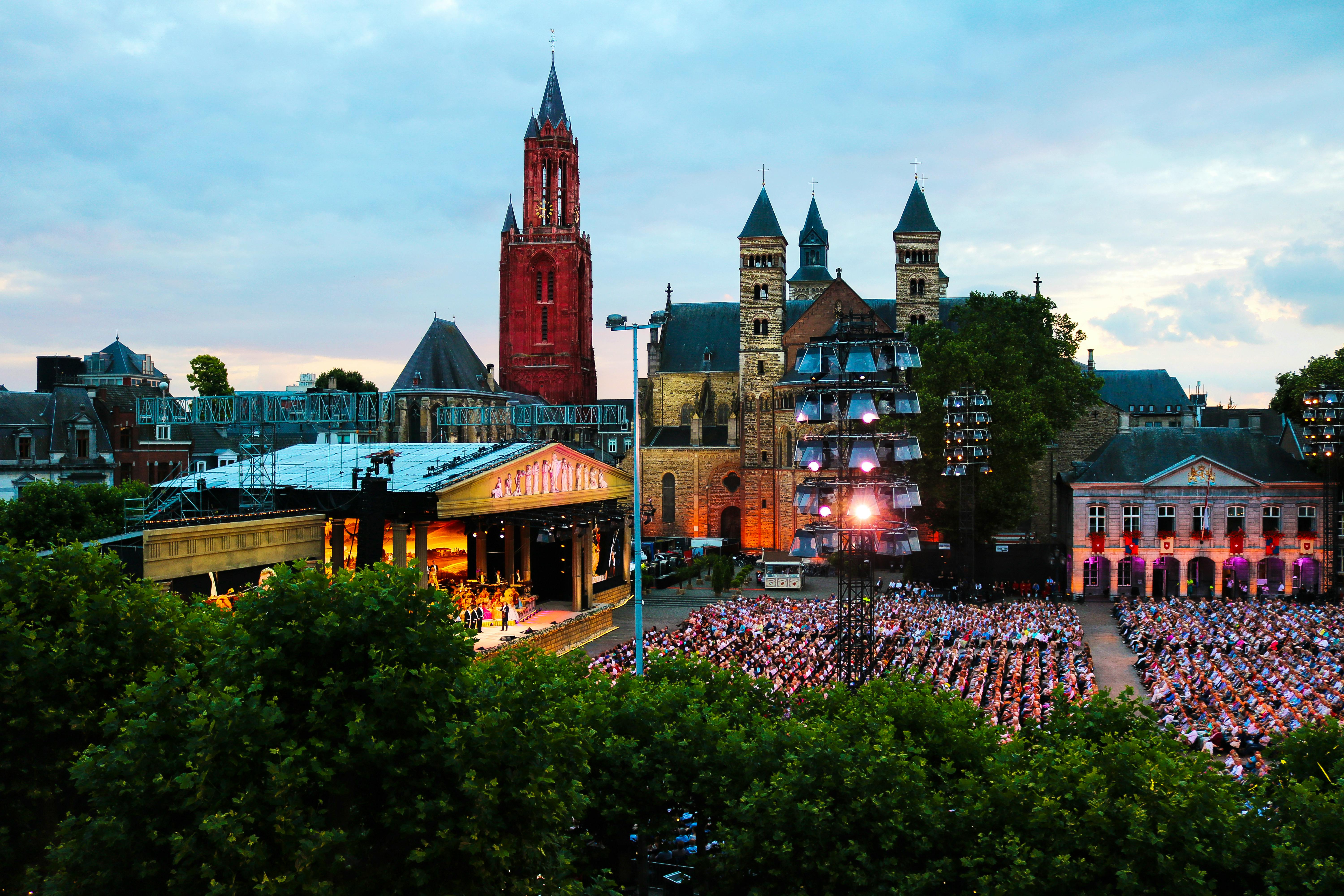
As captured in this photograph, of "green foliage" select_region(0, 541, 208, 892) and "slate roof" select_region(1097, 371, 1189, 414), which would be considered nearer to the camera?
"green foliage" select_region(0, 541, 208, 892)

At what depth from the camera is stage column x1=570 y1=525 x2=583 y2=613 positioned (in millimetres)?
41969

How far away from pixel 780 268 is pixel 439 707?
62128mm

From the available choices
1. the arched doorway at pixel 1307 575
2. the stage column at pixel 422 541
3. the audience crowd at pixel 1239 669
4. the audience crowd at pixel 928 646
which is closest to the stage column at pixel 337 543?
the stage column at pixel 422 541

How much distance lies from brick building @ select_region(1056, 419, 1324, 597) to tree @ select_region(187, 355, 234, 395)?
69.6 meters

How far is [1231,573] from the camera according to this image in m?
46.9

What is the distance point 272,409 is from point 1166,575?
48586 millimetres

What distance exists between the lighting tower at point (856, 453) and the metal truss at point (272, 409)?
32.4 meters

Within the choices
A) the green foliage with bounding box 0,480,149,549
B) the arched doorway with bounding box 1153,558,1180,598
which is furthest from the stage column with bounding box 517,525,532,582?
the arched doorway with bounding box 1153,558,1180,598

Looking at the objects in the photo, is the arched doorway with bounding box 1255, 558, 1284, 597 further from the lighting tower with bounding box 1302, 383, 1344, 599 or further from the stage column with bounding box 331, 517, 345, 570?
the stage column with bounding box 331, 517, 345, 570

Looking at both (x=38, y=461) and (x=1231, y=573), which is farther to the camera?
(x=38, y=461)

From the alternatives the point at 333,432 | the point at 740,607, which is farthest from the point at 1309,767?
the point at 333,432

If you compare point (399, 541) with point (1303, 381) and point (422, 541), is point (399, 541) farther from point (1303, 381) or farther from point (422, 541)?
point (1303, 381)

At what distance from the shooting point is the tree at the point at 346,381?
8750 cm

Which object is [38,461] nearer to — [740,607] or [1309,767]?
[740,607]
